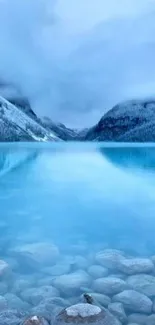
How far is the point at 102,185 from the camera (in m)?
39.3

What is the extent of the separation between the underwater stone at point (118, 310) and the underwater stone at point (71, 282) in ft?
5.02

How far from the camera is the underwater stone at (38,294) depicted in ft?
33.5

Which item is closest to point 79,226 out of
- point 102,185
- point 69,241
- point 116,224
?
point 116,224

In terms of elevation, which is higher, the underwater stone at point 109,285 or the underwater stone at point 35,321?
the underwater stone at point 35,321

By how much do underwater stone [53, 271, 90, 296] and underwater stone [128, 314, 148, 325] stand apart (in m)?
2.07

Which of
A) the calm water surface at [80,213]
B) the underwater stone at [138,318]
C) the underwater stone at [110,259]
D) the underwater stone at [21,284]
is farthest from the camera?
the calm water surface at [80,213]

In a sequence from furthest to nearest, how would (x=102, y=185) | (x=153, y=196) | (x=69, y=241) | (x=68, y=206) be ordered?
1. (x=102, y=185)
2. (x=153, y=196)
3. (x=68, y=206)
4. (x=69, y=241)

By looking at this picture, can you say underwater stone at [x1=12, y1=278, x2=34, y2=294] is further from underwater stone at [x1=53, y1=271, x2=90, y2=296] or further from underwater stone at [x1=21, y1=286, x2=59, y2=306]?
underwater stone at [x1=53, y1=271, x2=90, y2=296]

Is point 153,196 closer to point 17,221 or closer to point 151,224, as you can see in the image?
point 151,224

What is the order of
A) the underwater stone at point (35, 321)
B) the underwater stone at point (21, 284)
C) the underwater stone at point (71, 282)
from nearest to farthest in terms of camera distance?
the underwater stone at point (35, 321) → the underwater stone at point (71, 282) → the underwater stone at point (21, 284)

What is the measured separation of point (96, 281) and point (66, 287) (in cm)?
92

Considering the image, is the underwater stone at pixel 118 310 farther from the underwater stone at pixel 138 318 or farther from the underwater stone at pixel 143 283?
the underwater stone at pixel 143 283

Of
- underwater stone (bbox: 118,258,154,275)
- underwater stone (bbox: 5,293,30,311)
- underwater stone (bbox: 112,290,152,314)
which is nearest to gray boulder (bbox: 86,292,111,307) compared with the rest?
underwater stone (bbox: 112,290,152,314)

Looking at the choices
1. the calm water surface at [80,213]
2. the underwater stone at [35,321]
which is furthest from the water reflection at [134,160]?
the underwater stone at [35,321]
